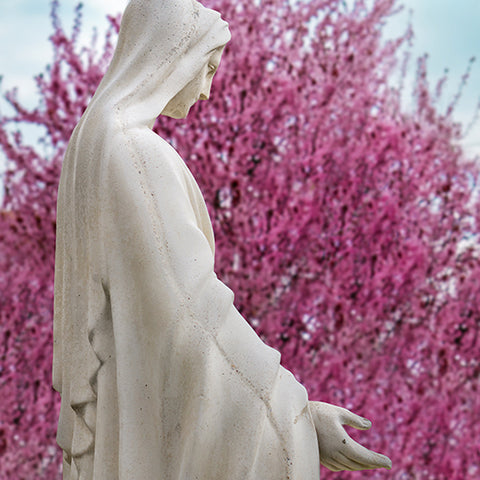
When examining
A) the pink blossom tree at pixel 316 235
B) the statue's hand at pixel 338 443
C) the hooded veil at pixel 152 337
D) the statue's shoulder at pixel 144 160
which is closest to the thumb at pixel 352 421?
the statue's hand at pixel 338 443

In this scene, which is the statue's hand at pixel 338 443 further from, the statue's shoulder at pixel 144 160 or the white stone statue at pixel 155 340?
the statue's shoulder at pixel 144 160

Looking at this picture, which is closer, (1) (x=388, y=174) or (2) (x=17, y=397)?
(2) (x=17, y=397)

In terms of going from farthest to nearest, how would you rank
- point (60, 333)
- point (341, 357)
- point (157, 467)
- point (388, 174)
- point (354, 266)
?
point (388, 174)
point (354, 266)
point (341, 357)
point (60, 333)
point (157, 467)

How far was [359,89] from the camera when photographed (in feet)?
24.4

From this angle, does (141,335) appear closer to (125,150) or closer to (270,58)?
(125,150)

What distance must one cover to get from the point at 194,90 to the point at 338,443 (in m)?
0.97

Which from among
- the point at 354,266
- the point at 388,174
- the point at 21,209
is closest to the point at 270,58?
the point at 388,174

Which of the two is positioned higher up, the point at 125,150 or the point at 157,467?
the point at 125,150

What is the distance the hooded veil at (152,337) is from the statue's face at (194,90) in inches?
4.0

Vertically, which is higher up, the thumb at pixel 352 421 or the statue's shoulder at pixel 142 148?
the statue's shoulder at pixel 142 148

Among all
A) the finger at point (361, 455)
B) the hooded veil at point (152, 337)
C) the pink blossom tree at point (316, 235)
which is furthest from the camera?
the pink blossom tree at point (316, 235)

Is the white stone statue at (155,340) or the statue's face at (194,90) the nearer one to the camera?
the white stone statue at (155,340)

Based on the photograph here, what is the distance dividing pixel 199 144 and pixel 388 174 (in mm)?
1707

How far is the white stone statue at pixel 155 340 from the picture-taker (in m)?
1.84
